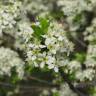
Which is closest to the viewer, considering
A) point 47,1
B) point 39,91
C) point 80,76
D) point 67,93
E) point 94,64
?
point 94,64

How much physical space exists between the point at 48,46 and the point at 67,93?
198cm

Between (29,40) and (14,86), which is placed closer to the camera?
(29,40)

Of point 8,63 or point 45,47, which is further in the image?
point 8,63

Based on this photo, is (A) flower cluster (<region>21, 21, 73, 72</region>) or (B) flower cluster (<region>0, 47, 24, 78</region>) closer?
(A) flower cluster (<region>21, 21, 73, 72</region>)

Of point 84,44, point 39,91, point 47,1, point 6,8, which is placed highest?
point 6,8

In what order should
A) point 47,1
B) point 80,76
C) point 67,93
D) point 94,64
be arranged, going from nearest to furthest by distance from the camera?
point 94,64 < point 80,76 < point 67,93 < point 47,1

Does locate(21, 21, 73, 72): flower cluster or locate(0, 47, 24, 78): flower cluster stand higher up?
locate(21, 21, 73, 72): flower cluster

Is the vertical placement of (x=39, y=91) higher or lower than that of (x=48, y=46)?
lower

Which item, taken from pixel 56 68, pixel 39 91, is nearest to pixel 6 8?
pixel 56 68

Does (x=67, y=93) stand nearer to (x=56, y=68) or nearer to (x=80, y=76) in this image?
(x=80, y=76)

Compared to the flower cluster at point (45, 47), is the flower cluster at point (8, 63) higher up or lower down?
lower down

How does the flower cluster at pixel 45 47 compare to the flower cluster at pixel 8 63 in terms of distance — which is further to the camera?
the flower cluster at pixel 8 63

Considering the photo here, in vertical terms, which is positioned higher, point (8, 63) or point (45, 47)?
point (45, 47)

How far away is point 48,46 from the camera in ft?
12.2
